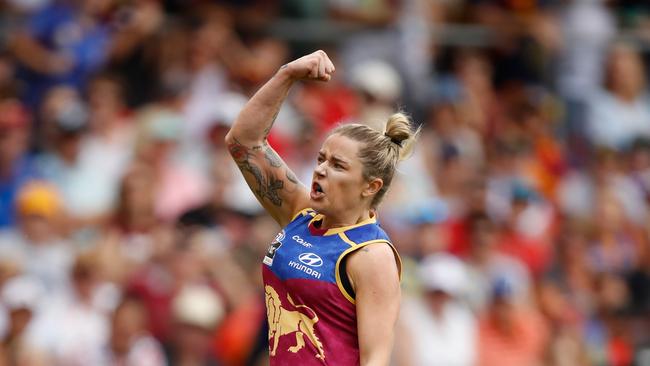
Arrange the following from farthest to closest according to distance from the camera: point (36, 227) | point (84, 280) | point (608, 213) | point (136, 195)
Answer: point (608, 213) < point (136, 195) < point (36, 227) < point (84, 280)

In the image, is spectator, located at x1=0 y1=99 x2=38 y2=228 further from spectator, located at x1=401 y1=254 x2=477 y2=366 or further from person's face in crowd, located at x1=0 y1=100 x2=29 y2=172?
spectator, located at x1=401 y1=254 x2=477 y2=366

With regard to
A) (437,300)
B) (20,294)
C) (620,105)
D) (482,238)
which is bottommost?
(437,300)

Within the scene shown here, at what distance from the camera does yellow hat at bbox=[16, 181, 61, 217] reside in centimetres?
803

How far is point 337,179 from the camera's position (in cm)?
A: 499

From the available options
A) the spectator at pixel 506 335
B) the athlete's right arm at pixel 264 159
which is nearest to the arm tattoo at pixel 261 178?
the athlete's right arm at pixel 264 159

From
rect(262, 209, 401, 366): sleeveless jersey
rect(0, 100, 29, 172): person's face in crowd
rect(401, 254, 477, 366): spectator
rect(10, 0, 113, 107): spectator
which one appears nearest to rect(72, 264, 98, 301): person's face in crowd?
rect(0, 100, 29, 172): person's face in crowd

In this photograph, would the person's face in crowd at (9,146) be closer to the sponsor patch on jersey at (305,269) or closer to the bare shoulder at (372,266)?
the sponsor patch on jersey at (305,269)

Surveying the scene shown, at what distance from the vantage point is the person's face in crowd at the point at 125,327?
297 inches

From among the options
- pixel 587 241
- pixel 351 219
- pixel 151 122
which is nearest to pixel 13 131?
pixel 151 122

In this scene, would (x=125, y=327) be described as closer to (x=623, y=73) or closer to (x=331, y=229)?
(x=331, y=229)

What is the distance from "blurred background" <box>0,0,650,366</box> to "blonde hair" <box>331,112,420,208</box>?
266 cm

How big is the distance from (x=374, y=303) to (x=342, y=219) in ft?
1.31

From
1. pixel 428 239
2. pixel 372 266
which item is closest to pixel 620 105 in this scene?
pixel 428 239

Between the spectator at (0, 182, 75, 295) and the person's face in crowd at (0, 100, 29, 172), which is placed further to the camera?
the person's face in crowd at (0, 100, 29, 172)
